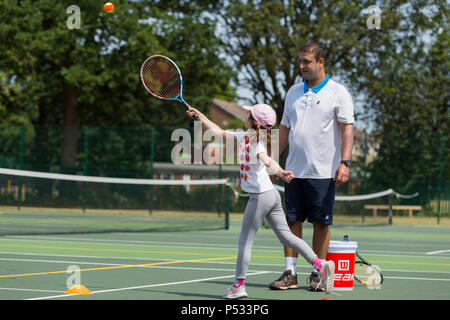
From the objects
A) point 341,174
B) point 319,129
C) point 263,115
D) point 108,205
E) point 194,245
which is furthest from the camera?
point 108,205

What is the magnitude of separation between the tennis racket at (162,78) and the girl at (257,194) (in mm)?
1443

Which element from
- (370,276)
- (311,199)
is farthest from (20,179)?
(311,199)

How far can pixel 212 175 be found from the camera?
1011 inches

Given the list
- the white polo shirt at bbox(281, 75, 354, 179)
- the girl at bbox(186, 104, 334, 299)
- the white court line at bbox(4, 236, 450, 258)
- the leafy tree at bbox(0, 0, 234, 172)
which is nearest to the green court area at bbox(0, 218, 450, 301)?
the white court line at bbox(4, 236, 450, 258)

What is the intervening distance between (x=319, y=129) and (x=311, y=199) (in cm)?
56

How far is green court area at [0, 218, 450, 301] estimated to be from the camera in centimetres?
657

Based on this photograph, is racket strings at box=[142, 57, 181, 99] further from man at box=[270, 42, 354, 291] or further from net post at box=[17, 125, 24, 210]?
net post at box=[17, 125, 24, 210]

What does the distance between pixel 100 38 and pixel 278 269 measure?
2256 centimetres

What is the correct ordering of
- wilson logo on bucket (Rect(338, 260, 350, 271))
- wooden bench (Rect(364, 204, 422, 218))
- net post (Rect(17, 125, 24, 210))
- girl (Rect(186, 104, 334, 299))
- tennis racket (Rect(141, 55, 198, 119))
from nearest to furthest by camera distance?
girl (Rect(186, 104, 334, 299)) → wilson logo on bucket (Rect(338, 260, 350, 271)) → tennis racket (Rect(141, 55, 198, 119)) → net post (Rect(17, 125, 24, 210)) → wooden bench (Rect(364, 204, 422, 218))

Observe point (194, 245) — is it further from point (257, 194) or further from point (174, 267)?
point (257, 194)

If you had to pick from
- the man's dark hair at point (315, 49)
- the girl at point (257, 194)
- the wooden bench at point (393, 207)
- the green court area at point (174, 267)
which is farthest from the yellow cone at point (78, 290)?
the wooden bench at point (393, 207)

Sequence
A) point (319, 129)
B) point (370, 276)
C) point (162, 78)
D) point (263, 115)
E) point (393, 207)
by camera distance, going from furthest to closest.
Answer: point (393, 207), point (162, 78), point (370, 276), point (319, 129), point (263, 115)

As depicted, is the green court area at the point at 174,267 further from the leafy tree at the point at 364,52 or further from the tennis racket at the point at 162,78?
the leafy tree at the point at 364,52

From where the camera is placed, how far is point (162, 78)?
8203mm
